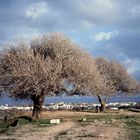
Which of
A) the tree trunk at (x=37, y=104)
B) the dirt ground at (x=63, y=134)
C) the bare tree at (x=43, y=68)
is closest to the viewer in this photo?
the dirt ground at (x=63, y=134)

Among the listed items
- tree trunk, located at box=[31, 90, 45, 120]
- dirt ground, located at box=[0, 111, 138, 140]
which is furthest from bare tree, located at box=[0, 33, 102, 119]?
dirt ground, located at box=[0, 111, 138, 140]

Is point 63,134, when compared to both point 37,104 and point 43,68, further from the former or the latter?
point 37,104

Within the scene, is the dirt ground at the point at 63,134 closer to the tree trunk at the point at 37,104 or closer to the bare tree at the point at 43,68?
the bare tree at the point at 43,68

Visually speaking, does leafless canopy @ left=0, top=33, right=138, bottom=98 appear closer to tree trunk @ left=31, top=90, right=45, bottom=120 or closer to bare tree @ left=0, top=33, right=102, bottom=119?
bare tree @ left=0, top=33, right=102, bottom=119

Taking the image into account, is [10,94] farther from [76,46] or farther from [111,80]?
[111,80]

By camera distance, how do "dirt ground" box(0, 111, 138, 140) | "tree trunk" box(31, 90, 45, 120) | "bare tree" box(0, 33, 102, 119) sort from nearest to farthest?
"dirt ground" box(0, 111, 138, 140) < "bare tree" box(0, 33, 102, 119) < "tree trunk" box(31, 90, 45, 120)

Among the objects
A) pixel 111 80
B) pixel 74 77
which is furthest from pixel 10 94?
pixel 111 80

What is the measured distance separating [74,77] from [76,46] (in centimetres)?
342

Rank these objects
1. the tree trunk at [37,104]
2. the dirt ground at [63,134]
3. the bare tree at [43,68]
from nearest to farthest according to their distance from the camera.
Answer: the dirt ground at [63,134] < the bare tree at [43,68] < the tree trunk at [37,104]

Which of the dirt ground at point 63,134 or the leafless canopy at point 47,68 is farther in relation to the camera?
the leafless canopy at point 47,68

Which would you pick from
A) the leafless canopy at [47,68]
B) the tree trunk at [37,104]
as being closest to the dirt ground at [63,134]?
the leafless canopy at [47,68]

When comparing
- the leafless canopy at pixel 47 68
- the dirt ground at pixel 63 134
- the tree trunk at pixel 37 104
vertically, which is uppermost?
the leafless canopy at pixel 47 68

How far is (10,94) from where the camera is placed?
130 feet

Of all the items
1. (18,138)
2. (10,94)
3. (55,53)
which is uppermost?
(55,53)
